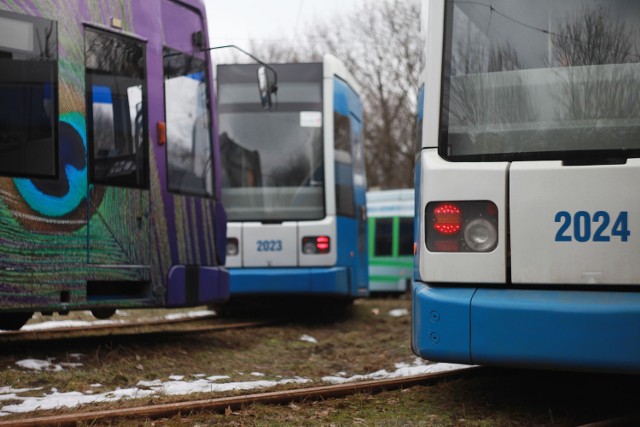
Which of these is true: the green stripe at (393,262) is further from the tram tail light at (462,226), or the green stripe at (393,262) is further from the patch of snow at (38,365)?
the tram tail light at (462,226)

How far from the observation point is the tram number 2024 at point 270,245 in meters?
Answer: 11.1

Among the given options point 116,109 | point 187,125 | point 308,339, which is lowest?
point 308,339

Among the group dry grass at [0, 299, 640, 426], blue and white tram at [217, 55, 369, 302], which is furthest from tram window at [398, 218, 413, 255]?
dry grass at [0, 299, 640, 426]

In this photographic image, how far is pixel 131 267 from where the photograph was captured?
7.52 meters

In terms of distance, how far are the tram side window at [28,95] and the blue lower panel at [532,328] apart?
3131 millimetres

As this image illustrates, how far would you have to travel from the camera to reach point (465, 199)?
16.0 ft

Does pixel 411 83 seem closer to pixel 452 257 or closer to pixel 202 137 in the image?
pixel 202 137

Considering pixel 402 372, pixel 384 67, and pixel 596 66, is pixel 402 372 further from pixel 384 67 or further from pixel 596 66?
pixel 384 67

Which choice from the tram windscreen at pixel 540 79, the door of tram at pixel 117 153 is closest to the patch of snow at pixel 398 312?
the door of tram at pixel 117 153

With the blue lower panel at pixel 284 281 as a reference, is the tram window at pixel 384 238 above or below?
below

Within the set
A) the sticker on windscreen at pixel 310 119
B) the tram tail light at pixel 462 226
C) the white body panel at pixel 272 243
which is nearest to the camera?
the tram tail light at pixel 462 226

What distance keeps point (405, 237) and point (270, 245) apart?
12407mm

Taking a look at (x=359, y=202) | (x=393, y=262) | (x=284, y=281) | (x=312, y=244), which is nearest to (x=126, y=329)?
(x=284, y=281)

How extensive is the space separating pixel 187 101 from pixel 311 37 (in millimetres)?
31891
